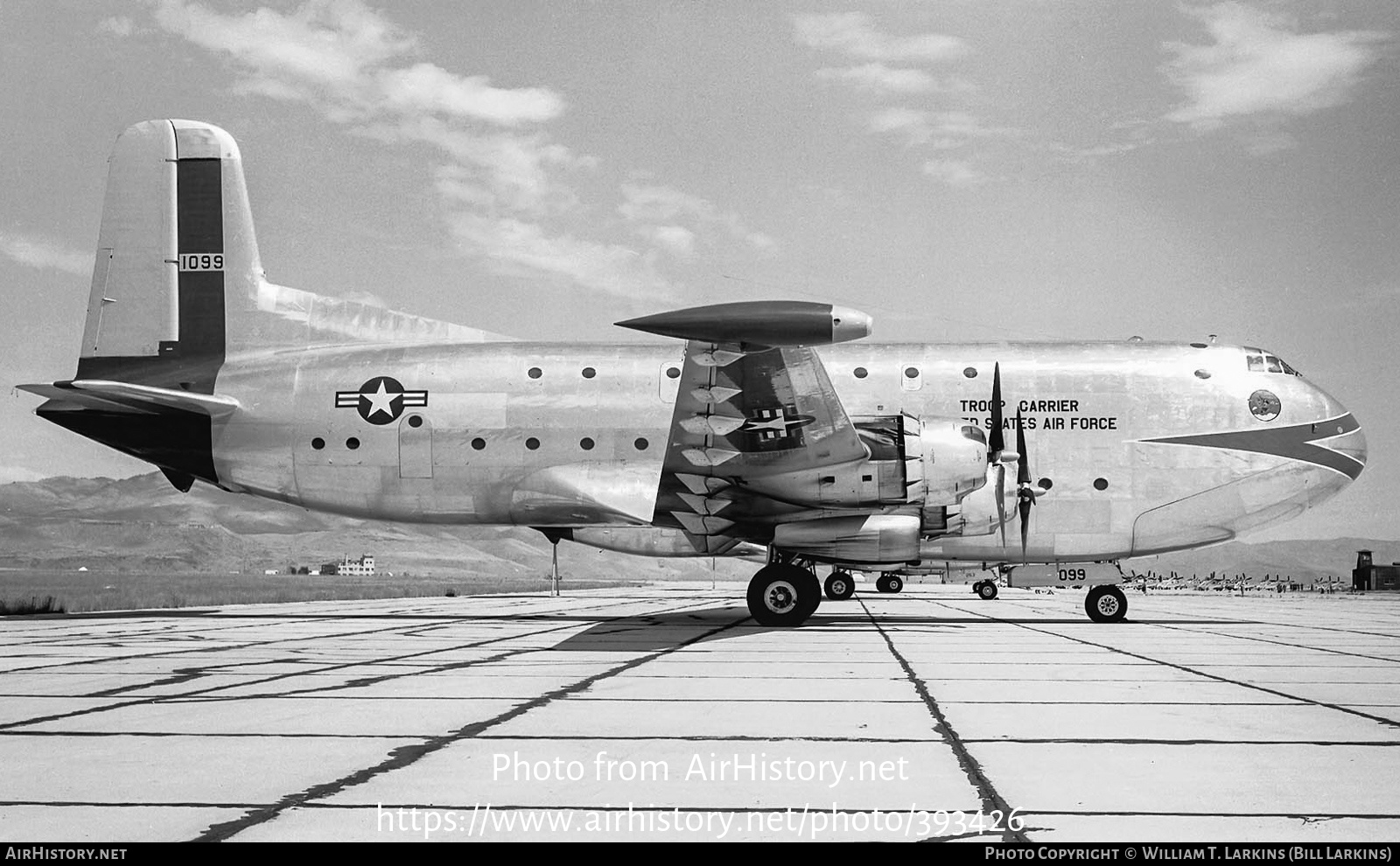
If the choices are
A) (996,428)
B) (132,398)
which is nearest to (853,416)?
(996,428)

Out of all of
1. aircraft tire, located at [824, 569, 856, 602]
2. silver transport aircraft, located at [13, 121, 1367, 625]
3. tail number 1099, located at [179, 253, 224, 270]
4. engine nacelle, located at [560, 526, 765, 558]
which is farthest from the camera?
aircraft tire, located at [824, 569, 856, 602]

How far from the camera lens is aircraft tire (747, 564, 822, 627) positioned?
18.7 meters

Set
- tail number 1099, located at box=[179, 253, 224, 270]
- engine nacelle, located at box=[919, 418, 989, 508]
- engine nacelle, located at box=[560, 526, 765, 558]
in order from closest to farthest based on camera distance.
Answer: engine nacelle, located at box=[919, 418, 989, 508]
engine nacelle, located at box=[560, 526, 765, 558]
tail number 1099, located at box=[179, 253, 224, 270]

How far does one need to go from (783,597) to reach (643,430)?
425cm

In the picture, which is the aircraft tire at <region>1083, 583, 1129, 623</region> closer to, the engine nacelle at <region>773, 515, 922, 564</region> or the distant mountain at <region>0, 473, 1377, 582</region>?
the engine nacelle at <region>773, 515, 922, 564</region>

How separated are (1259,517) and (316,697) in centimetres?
1853

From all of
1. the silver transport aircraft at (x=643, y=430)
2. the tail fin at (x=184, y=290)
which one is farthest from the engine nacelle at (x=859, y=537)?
the tail fin at (x=184, y=290)

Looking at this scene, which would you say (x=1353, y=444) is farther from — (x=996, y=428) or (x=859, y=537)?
(x=859, y=537)

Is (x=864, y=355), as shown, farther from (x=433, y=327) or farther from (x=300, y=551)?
(x=300, y=551)

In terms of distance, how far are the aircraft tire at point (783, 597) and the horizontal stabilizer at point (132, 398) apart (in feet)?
36.5

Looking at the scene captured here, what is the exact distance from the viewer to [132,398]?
20.3 m

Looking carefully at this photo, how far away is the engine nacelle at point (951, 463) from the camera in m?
17.6

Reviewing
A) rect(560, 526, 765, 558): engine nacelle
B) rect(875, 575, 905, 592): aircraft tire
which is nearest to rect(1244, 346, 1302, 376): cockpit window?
rect(560, 526, 765, 558): engine nacelle

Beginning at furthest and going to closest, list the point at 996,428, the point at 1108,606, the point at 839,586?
the point at 839,586 → the point at 1108,606 → the point at 996,428
